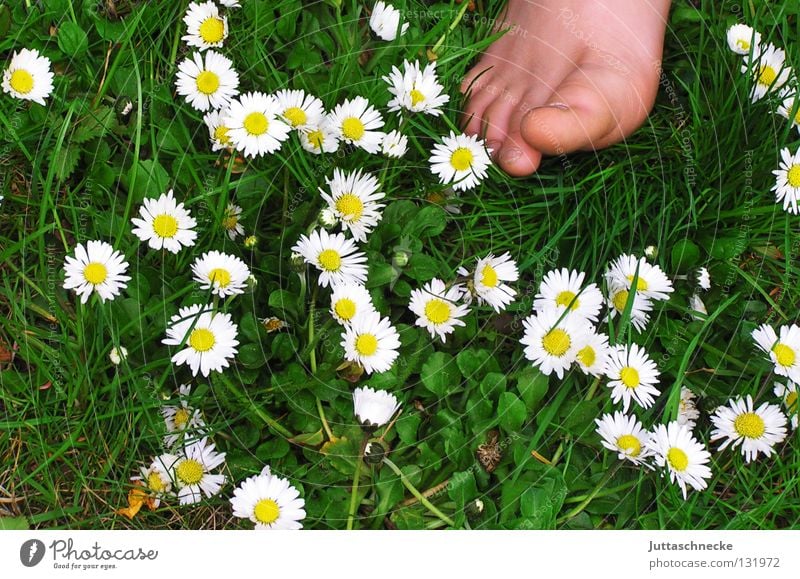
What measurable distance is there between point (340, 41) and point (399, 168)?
13cm

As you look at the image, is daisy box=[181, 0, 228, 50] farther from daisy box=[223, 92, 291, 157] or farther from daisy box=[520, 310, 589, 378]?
daisy box=[520, 310, 589, 378]

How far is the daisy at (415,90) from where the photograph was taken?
0.63 metres

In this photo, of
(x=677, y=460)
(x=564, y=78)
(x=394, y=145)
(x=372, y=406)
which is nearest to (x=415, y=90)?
(x=394, y=145)

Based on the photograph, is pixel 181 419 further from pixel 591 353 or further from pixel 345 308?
pixel 591 353

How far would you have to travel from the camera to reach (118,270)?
58cm

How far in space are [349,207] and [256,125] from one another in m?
0.10

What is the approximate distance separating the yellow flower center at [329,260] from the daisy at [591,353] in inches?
7.9

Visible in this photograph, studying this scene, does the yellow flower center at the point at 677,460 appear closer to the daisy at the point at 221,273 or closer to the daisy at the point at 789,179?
the daisy at the point at 789,179

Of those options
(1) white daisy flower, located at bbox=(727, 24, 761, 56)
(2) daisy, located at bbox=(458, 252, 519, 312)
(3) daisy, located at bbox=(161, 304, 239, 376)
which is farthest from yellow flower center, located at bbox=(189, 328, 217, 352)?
(1) white daisy flower, located at bbox=(727, 24, 761, 56)

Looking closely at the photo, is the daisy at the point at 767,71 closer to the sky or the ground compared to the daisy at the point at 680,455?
closer to the sky

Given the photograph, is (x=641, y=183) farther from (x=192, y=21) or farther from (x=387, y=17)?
(x=192, y=21)

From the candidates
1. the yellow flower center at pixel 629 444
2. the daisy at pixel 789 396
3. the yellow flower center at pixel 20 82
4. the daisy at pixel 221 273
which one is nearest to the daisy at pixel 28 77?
the yellow flower center at pixel 20 82

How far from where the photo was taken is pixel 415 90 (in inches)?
25.0

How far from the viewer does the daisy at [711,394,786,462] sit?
608 mm
